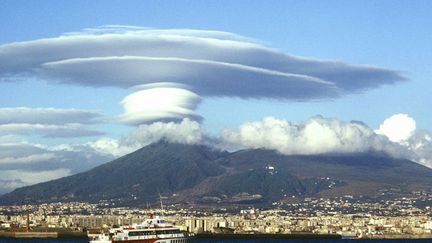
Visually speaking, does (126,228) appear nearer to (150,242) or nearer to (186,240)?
(150,242)

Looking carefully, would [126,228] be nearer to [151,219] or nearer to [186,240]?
[151,219]

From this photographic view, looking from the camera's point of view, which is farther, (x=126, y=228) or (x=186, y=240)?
(x=186, y=240)

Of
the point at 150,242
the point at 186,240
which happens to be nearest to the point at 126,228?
the point at 150,242

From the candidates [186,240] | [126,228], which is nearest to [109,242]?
[126,228]

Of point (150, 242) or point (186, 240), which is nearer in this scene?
point (150, 242)
